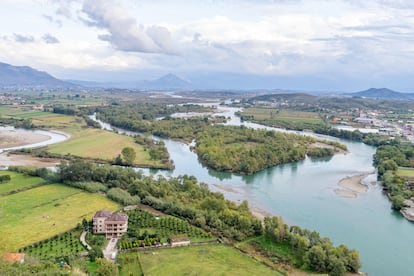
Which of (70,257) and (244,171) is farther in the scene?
(244,171)

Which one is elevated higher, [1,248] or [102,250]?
[1,248]

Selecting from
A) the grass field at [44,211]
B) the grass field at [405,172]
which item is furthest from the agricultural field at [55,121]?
the grass field at [405,172]

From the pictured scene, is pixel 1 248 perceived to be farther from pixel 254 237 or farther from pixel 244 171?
pixel 244 171

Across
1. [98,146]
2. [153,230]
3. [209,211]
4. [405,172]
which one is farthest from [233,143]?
[153,230]

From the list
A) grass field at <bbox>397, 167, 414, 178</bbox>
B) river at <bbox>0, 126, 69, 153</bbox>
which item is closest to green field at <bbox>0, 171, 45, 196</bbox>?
river at <bbox>0, 126, 69, 153</bbox>

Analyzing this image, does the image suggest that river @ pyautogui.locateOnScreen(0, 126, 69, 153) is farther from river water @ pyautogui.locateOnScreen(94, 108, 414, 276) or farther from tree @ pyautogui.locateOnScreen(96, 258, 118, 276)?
tree @ pyautogui.locateOnScreen(96, 258, 118, 276)

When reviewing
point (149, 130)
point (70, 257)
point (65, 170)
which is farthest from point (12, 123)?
point (70, 257)

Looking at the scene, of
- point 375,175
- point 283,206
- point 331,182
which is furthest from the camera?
point 375,175
